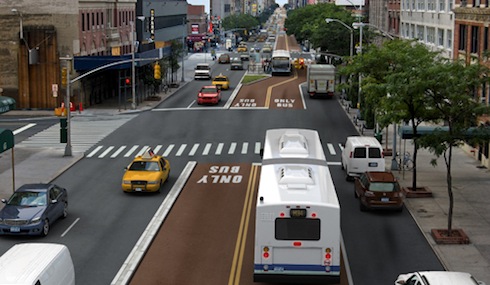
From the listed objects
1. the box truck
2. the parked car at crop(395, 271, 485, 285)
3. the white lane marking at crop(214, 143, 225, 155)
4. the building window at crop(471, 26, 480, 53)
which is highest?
the building window at crop(471, 26, 480, 53)

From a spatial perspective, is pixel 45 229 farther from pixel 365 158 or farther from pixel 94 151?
pixel 94 151

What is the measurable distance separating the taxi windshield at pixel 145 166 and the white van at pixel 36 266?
60.0ft

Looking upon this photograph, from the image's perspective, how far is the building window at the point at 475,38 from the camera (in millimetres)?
55222

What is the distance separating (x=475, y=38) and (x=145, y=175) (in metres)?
27.9

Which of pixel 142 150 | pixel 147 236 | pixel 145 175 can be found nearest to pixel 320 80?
pixel 142 150

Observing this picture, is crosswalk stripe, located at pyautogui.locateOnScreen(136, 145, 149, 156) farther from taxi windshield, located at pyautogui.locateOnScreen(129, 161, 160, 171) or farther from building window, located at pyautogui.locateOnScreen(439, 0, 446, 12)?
building window, located at pyautogui.locateOnScreen(439, 0, 446, 12)

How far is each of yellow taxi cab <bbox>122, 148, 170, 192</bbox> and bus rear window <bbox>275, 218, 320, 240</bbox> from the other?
16647 millimetres

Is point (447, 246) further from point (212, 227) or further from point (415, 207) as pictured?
point (212, 227)

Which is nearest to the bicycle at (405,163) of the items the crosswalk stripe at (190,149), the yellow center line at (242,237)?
the crosswalk stripe at (190,149)

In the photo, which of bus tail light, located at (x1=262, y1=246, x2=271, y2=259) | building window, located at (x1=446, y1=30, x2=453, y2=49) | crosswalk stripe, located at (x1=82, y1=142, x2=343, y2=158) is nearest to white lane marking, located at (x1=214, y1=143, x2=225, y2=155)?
crosswalk stripe, located at (x1=82, y1=142, x2=343, y2=158)

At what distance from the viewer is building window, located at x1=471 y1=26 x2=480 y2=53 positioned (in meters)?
55.2

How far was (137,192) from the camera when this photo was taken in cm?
4006

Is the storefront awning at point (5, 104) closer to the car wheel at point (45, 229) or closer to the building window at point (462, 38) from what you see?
the car wheel at point (45, 229)

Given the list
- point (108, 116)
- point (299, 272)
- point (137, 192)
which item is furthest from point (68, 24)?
point (299, 272)
